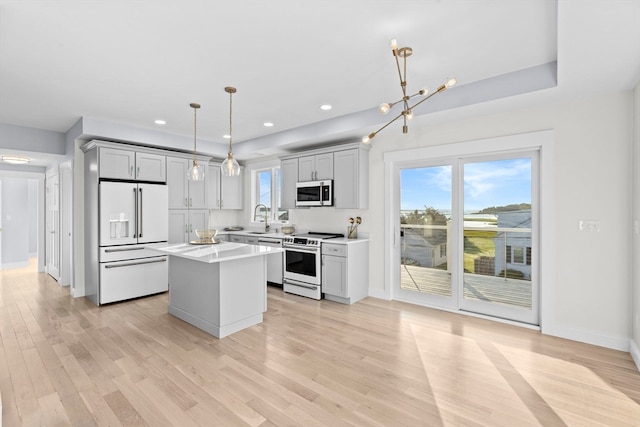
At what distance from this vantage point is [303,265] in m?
4.84

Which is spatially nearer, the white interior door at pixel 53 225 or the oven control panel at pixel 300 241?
the oven control panel at pixel 300 241

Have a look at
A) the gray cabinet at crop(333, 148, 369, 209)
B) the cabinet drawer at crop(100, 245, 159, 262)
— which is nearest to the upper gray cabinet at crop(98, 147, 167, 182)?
the cabinet drawer at crop(100, 245, 159, 262)

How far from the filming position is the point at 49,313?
4047mm

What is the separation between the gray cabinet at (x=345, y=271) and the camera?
437 centimetres

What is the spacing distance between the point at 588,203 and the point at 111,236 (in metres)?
5.89

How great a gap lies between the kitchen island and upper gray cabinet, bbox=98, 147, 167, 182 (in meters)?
1.82

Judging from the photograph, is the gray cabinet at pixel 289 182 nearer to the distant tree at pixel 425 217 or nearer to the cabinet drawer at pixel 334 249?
the cabinet drawer at pixel 334 249

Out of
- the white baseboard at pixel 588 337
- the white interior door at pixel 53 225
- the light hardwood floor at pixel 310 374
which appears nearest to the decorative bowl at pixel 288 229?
the light hardwood floor at pixel 310 374

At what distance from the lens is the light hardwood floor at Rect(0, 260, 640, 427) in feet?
6.70

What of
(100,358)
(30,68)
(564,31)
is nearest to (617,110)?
(564,31)

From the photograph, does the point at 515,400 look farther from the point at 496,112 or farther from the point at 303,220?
the point at 303,220

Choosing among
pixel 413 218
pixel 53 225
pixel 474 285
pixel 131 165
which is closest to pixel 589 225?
pixel 474 285

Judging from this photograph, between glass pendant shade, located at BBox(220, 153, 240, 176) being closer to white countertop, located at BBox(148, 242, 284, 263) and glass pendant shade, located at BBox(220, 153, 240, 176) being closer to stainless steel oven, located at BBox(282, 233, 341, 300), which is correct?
white countertop, located at BBox(148, 242, 284, 263)

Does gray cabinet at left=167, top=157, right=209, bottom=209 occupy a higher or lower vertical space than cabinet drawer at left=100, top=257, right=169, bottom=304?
higher
